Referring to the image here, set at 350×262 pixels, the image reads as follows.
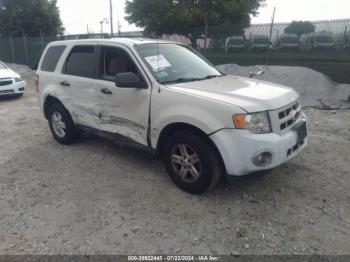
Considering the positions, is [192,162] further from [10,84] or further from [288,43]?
[288,43]

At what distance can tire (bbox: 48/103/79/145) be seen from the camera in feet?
17.2

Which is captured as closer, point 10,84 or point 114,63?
point 114,63

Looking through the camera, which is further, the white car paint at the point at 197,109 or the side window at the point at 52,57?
the side window at the point at 52,57

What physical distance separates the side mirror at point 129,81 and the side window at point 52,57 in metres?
2.01

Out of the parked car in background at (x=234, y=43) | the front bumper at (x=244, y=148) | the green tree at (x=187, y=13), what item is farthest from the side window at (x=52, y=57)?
the green tree at (x=187, y=13)

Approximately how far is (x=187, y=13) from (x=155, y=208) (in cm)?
2044

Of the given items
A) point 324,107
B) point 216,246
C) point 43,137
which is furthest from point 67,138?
point 324,107

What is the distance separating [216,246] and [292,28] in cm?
1154

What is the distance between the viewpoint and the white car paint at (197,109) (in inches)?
126

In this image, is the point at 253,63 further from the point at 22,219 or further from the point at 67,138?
the point at 22,219

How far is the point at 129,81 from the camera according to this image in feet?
12.4

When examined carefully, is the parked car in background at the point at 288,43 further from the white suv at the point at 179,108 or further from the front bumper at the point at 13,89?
the front bumper at the point at 13,89

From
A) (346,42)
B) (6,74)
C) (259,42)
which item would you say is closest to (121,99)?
(6,74)

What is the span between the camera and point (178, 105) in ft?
11.7
